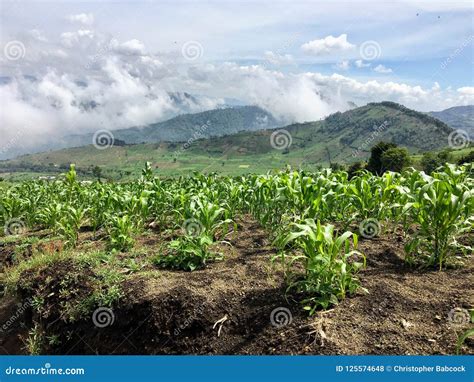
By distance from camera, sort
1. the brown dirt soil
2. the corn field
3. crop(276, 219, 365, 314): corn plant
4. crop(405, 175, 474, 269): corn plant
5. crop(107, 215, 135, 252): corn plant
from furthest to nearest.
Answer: crop(107, 215, 135, 252): corn plant < crop(405, 175, 474, 269): corn plant < the corn field < crop(276, 219, 365, 314): corn plant < the brown dirt soil

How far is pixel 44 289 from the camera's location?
276 inches

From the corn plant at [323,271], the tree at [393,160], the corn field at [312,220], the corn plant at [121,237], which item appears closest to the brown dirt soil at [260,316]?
the corn plant at [323,271]

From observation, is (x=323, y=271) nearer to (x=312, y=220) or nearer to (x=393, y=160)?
(x=312, y=220)

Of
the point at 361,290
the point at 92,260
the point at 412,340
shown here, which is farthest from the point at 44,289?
the point at 412,340

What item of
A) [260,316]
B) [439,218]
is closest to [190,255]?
[260,316]

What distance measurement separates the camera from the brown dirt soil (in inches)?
164

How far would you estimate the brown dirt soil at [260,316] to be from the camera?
4168mm

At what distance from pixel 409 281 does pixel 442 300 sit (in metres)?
0.67

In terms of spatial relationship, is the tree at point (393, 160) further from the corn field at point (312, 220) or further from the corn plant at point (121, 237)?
the corn plant at point (121, 237)

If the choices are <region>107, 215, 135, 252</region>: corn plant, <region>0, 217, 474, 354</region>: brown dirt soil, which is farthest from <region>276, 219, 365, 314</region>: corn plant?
<region>107, 215, 135, 252</region>: corn plant

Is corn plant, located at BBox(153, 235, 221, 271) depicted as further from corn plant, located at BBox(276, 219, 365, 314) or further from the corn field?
corn plant, located at BBox(276, 219, 365, 314)

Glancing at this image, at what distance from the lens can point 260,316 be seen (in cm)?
490

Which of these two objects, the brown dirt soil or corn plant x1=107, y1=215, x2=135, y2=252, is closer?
the brown dirt soil

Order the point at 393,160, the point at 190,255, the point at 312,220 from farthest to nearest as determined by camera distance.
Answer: the point at 393,160, the point at 190,255, the point at 312,220
